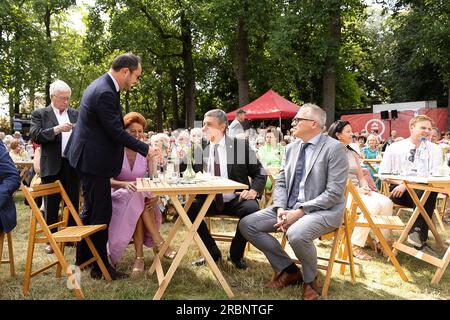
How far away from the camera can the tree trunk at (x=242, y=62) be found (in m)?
18.0

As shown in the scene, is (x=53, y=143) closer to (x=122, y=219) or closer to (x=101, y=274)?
(x=122, y=219)

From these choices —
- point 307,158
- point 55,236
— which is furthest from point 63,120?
point 307,158

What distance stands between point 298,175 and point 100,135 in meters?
1.72

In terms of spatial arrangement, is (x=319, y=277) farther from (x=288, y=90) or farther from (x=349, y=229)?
(x=288, y=90)

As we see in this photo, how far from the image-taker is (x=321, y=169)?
3.41 m

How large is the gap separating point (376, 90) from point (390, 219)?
1356 inches

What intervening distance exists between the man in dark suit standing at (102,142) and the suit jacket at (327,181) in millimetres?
1341

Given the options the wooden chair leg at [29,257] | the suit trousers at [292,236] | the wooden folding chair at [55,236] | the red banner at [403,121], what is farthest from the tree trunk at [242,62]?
the wooden chair leg at [29,257]

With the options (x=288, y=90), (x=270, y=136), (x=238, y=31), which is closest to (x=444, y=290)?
(x=270, y=136)

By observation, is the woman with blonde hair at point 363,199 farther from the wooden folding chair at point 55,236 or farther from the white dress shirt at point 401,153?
the wooden folding chair at point 55,236

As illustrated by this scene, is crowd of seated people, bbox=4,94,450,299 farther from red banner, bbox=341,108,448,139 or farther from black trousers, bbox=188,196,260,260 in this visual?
red banner, bbox=341,108,448,139

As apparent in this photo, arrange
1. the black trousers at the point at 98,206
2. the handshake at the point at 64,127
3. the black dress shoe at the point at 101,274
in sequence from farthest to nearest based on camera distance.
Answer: the handshake at the point at 64,127
the black dress shoe at the point at 101,274
the black trousers at the point at 98,206
